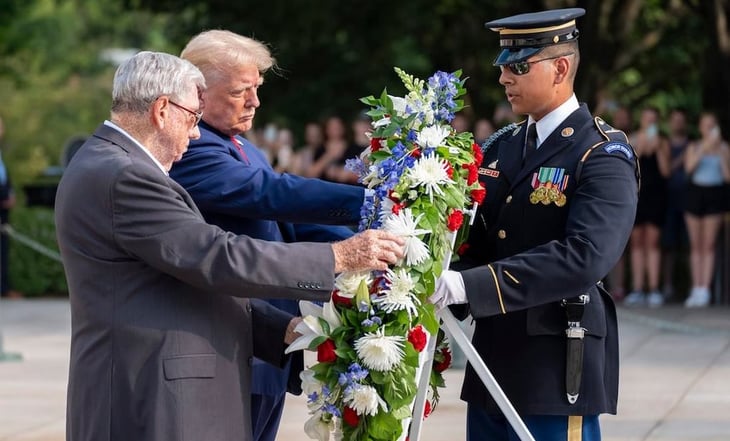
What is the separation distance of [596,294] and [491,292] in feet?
1.40

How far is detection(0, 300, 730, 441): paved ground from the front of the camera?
7.89 m

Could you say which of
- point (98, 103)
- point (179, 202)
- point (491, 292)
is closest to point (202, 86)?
point (179, 202)

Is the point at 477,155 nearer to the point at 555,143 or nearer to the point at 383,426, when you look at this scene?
the point at 555,143

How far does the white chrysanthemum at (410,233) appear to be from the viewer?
400cm

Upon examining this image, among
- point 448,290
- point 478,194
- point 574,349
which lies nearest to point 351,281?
point 448,290

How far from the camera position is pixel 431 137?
413cm

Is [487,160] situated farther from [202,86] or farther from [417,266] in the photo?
[202,86]

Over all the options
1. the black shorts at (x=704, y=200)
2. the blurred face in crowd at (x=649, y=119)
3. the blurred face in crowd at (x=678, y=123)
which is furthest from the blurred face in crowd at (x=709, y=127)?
the blurred face in crowd at (x=649, y=119)

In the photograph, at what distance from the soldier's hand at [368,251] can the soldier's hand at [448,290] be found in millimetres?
210

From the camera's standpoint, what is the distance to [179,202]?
3848 millimetres

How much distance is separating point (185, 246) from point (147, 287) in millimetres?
176

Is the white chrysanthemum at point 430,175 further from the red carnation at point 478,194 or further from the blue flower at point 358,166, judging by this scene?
the blue flower at point 358,166

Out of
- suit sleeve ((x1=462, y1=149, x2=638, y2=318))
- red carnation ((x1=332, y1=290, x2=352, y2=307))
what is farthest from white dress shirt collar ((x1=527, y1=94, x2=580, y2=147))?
red carnation ((x1=332, y1=290, x2=352, y2=307))

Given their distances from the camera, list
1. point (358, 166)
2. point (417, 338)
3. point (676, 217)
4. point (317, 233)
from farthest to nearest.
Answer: point (676, 217) < point (317, 233) < point (358, 166) < point (417, 338)
